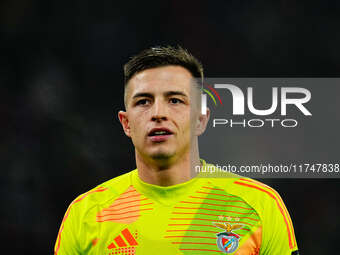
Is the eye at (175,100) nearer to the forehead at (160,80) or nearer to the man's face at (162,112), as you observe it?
the man's face at (162,112)

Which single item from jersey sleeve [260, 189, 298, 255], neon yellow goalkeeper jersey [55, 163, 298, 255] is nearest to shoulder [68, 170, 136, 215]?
neon yellow goalkeeper jersey [55, 163, 298, 255]

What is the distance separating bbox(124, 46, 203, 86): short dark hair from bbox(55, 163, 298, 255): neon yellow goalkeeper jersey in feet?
3.47

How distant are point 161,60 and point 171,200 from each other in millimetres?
1324

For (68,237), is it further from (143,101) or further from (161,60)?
(161,60)

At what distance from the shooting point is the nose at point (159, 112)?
4449 millimetres

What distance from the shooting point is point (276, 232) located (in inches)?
180

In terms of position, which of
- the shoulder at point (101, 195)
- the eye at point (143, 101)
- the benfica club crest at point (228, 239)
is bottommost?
the benfica club crest at point (228, 239)

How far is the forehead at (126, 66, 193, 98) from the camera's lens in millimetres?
4613

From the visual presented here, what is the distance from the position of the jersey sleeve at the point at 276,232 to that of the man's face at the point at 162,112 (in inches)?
37.7

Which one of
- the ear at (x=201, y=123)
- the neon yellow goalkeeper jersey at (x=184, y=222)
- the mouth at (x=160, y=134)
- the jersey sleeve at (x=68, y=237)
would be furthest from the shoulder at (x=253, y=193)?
the jersey sleeve at (x=68, y=237)

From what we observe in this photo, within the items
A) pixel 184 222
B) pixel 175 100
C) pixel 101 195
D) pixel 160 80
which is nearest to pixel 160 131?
pixel 175 100

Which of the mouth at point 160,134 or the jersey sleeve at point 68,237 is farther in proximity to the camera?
the jersey sleeve at point 68,237

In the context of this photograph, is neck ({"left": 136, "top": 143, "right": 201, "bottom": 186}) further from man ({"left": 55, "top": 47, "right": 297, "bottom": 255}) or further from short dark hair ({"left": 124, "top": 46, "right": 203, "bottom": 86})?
short dark hair ({"left": 124, "top": 46, "right": 203, "bottom": 86})

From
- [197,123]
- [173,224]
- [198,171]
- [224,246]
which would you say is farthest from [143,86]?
[224,246]
